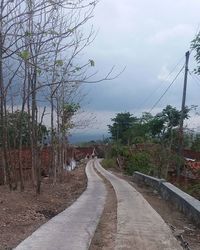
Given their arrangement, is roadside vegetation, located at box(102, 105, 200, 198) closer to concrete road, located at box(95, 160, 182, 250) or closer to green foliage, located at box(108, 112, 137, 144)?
concrete road, located at box(95, 160, 182, 250)

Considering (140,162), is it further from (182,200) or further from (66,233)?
(66,233)

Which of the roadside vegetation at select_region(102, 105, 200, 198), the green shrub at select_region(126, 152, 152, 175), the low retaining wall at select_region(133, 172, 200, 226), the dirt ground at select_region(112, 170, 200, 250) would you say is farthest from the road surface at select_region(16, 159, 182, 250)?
the green shrub at select_region(126, 152, 152, 175)

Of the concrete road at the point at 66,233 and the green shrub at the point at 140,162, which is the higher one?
the green shrub at the point at 140,162

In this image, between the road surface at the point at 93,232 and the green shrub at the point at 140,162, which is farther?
the green shrub at the point at 140,162

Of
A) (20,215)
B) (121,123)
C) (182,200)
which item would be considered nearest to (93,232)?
(20,215)

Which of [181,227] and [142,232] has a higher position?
[142,232]

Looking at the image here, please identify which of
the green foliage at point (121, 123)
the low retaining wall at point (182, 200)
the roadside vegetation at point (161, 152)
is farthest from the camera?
the green foliage at point (121, 123)

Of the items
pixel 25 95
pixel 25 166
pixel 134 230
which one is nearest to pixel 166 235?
pixel 134 230

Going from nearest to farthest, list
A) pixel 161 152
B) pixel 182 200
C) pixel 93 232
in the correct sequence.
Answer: pixel 93 232, pixel 182 200, pixel 161 152

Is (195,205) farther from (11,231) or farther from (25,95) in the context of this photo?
(25,95)

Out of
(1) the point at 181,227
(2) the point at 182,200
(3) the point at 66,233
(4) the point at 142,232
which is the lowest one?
(1) the point at 181,227

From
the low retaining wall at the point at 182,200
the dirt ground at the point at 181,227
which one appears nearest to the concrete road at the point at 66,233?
the dirt ground at the point at 181,227

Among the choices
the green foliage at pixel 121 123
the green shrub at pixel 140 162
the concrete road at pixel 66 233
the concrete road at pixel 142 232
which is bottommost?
the concrete road at pixel 142 232

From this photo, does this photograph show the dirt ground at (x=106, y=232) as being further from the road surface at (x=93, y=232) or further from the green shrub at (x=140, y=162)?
the green shrub at (x=140, y=162)
